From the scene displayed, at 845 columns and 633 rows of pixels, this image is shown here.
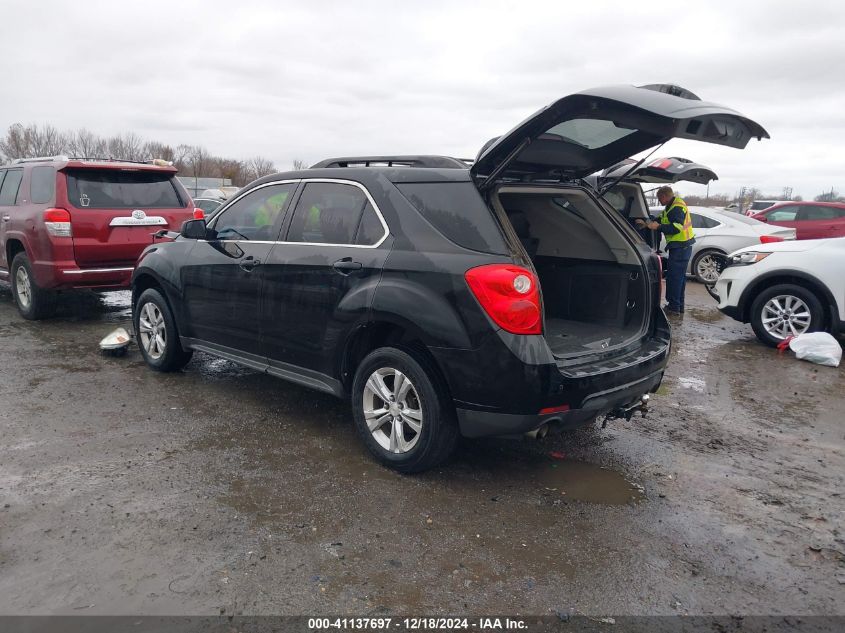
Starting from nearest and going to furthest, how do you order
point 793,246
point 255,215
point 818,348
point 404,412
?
point 404,412 < point 255,215 < point 818,348 < point 793,246

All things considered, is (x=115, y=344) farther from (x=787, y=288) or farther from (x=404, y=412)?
(x=787, y=288)

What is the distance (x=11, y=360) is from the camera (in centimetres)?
603

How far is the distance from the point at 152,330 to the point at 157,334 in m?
0.10

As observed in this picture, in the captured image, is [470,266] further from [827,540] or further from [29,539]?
[29,539]

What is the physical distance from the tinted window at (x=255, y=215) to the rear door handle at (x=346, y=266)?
794 millimetres

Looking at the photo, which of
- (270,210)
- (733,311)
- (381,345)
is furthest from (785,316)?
(270,210)

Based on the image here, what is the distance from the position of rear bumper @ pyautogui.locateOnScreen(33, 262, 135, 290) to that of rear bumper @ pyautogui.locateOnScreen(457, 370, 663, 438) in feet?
17.8

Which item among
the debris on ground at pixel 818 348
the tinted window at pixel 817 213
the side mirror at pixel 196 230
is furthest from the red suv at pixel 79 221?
the tinted window at pixel 817 213

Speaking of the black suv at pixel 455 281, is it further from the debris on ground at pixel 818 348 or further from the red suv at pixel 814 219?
the red suv at pixel 814 219

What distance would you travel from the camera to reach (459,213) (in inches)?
141

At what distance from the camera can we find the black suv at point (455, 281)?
10.9 feet

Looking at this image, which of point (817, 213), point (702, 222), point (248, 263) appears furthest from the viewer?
point (817, 213)

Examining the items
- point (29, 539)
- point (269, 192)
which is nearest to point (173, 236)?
point (269, 192)

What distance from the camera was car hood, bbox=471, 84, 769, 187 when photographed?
317 centimetres
